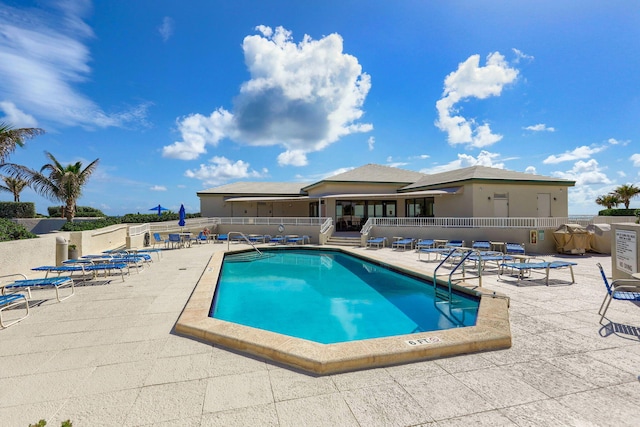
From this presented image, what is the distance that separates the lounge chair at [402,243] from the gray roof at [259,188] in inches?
580

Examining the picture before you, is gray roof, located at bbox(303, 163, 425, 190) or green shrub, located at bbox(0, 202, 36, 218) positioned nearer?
gray roof, located at bbox(303, 163, 425, 190)

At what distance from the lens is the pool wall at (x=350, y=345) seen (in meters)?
3.87

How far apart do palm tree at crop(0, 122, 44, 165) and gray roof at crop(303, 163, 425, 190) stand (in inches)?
697

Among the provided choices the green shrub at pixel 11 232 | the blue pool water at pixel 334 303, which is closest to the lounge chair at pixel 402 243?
the blue pool water at pixel 334 303

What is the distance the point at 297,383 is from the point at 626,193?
55259mm

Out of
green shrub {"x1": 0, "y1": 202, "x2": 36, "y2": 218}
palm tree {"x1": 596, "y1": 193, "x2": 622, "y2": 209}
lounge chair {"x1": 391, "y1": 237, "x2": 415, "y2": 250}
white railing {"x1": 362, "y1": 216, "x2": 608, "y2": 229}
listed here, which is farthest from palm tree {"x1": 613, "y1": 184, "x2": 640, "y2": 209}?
green shrub {"x1": 0, "y1": 202, "x2": 36, "y2": 218}

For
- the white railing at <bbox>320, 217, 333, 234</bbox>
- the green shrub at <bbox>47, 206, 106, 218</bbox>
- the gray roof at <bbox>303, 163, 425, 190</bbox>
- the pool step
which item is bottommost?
the pool step

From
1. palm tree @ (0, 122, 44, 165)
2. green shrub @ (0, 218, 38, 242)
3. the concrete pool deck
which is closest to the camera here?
the concrete pool deck

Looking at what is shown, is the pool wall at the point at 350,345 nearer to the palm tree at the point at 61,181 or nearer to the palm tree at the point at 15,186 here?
the palm tree at the point at 61,181

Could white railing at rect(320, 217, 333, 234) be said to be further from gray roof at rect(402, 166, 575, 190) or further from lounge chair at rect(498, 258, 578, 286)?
lounge chair at rect(498, 258, 578, 286)

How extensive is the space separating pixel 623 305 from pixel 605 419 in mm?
5372

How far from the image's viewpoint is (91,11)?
1120 cm

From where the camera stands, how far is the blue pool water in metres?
6.98

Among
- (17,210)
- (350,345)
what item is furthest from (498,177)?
(17,210)
